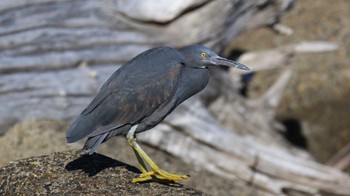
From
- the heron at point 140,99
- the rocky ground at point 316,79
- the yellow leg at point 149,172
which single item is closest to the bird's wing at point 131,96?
the heron at point 140,99

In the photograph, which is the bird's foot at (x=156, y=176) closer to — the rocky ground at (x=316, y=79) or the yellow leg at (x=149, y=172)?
the yellow leg at (x=149, y=172)

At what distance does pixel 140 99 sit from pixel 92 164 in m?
0.74

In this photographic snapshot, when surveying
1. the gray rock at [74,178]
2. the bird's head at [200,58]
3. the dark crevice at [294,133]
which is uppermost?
the bird's head at [200,58]

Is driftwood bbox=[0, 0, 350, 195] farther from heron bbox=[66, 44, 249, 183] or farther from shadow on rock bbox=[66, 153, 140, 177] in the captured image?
heron bbox=[66, 44, 249, 183]

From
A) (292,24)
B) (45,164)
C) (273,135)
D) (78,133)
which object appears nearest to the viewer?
(78,133)

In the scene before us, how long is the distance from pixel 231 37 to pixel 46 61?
97.1 inches

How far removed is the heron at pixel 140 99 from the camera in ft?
20.3

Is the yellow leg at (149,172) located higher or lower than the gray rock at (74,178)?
higher

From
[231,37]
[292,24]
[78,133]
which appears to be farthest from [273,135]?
[78,133]

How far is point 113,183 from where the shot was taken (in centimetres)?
624

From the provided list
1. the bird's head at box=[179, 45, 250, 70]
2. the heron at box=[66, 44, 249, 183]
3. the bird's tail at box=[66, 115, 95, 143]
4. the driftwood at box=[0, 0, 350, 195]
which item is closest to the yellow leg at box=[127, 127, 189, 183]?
the heron at box=[66, 44, 249, 183]

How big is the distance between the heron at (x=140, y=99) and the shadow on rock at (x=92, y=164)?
0.82ft

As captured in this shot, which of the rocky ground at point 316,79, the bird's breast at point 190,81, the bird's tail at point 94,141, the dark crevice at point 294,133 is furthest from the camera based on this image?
the rocky ground at point 316,79

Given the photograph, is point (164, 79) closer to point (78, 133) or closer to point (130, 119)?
point (130, 119)
